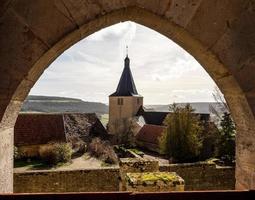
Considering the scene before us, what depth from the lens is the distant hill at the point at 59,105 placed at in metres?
83.6

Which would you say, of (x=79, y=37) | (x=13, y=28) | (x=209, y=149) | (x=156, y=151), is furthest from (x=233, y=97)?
(x=156, y=151)

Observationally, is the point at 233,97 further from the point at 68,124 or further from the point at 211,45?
the point at 68,124

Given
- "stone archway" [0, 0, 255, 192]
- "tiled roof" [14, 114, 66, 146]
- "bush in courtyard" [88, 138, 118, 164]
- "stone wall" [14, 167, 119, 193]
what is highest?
"stone archway" [0, 0, 255, 192]

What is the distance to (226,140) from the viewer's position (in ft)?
82.5

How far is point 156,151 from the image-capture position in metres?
35.4

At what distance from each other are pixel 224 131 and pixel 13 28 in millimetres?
25320

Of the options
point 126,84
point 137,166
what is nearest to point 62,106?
point 126,84

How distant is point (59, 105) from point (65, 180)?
93770mm

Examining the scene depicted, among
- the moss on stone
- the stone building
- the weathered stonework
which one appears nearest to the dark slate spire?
the stone building

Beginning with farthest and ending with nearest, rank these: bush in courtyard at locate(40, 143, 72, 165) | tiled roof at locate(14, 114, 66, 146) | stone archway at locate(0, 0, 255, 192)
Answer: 1. tiled roof at locate(14, 114, 66, 146)
2. bush in courtyard at locate(40, 143, 72, 165)
3. stone archway at locate(0, 0, 255, 192)

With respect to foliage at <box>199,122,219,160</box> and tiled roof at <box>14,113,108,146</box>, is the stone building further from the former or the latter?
foliage at <box>199,122,219,160</box>

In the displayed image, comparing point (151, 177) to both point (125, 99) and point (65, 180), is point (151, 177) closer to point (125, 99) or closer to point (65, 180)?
point (65, 180)

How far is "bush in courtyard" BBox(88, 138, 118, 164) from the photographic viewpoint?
26.1 meters

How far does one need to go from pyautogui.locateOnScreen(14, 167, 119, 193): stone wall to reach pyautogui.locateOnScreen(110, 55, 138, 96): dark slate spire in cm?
3757
